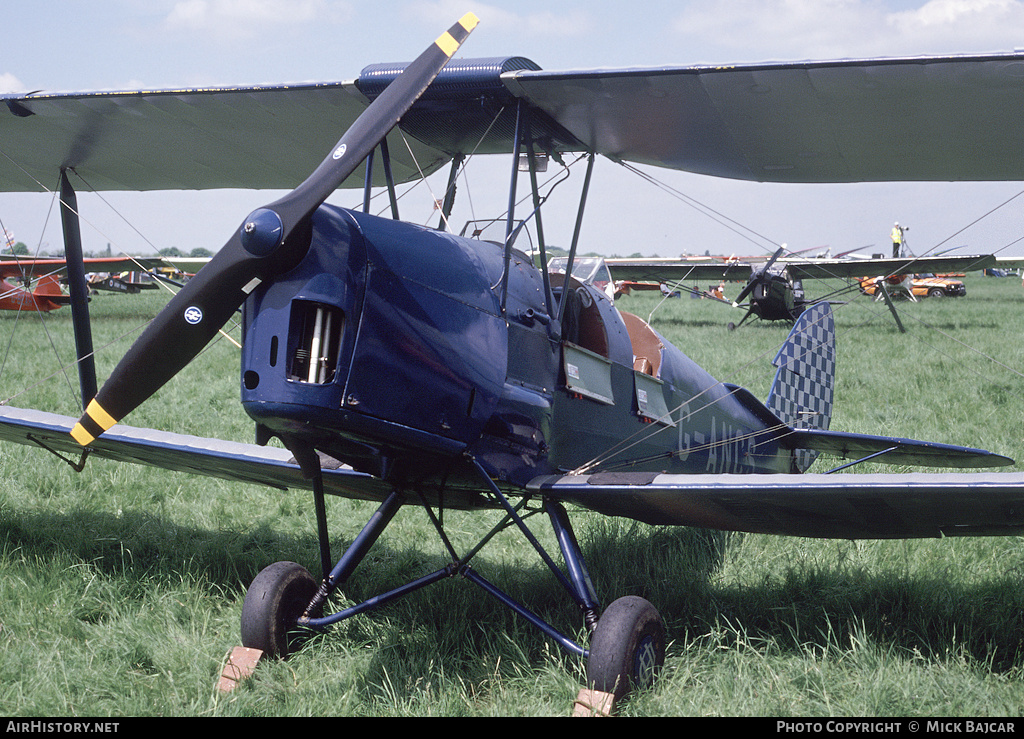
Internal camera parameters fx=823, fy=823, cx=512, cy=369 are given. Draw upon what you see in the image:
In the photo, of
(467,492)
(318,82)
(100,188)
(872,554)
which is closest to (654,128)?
(318,82)

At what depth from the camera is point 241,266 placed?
9.53 ft

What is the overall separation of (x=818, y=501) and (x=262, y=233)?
8.04 feet

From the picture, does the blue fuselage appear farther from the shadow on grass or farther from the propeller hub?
the shadow on grass

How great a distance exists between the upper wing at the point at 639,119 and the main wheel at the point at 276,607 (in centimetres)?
213

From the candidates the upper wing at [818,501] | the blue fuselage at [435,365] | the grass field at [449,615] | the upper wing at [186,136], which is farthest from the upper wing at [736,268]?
the upper wing at [818,501]

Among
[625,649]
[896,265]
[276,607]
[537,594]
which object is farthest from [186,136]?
[896,265]

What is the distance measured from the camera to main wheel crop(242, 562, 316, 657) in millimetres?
3751

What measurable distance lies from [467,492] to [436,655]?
786 mm

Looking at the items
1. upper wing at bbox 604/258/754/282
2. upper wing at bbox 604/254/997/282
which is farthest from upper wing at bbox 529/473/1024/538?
upper wing at bbox 604/258/754/282

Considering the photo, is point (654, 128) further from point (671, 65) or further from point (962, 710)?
point (962, 710)

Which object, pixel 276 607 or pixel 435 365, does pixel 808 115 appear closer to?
pixel 435 365

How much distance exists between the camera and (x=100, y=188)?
7.27 metres

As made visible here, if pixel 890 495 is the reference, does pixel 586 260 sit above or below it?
above

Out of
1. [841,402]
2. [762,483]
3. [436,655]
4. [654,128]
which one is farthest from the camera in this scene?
[841,402]
